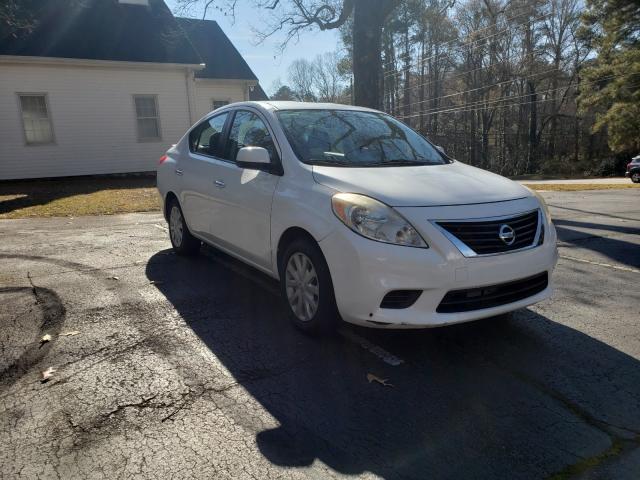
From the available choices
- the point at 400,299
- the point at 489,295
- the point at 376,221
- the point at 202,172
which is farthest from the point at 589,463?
the point at 202,172

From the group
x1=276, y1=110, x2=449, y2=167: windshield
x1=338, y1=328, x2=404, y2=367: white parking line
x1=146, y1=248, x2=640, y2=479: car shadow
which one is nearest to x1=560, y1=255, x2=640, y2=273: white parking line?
x1=146, y1=248, x2=640, y2=479: car shadow

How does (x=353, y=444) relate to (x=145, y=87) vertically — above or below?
below

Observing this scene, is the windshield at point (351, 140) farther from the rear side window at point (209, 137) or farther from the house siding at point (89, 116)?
the house siding at point (89, 116)

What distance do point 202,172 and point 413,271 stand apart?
2981mm

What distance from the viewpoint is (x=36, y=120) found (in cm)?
1590

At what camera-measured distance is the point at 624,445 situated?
101 inches

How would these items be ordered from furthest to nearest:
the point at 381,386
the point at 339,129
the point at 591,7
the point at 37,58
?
1. the point at 591,7
2. the point at 37,58
3. the point at 339,129
4. the point at 381,386

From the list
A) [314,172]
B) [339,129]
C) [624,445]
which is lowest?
[624,445]

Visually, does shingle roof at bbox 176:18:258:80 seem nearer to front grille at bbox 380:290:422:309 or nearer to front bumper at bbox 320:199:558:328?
front bumper at bbox 320:199:558:328

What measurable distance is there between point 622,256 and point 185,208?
5415 mm

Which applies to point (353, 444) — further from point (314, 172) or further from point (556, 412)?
point (314, 172)

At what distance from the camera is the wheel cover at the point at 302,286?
3.68 meters

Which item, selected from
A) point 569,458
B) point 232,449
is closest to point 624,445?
point 569,458

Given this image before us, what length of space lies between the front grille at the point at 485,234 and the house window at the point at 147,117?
16344mm
